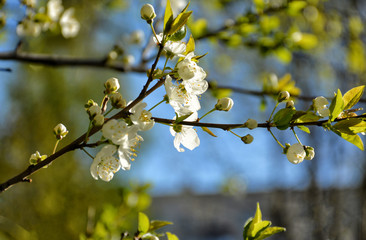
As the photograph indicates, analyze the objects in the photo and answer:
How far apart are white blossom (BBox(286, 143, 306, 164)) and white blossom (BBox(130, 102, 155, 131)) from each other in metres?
0.30

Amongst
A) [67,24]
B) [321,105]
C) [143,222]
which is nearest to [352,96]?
[321,105]

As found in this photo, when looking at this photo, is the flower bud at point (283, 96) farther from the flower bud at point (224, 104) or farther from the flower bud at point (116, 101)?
the flower bud at point (116, 101)

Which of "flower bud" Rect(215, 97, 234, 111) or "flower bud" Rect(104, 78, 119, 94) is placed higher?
"flower bud" Rect(104, 78, 119, 94)

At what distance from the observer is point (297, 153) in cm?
71

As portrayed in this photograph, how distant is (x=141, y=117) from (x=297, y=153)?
1.08 feet

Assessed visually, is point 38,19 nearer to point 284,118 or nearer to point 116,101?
point 116,101

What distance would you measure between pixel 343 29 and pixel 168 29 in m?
2.98

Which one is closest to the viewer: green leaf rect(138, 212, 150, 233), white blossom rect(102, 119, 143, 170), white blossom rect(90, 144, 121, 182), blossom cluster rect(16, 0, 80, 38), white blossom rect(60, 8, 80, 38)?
white blossom rect(102, 119, 143, 170)

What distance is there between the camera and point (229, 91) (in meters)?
1.36

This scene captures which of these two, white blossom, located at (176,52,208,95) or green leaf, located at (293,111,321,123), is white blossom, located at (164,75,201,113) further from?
green leaf, located at (293,111,321,123)

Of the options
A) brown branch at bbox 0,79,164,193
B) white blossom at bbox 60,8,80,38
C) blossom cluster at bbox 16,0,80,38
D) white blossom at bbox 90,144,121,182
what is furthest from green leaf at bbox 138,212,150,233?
white blossom at bbox 60,8,80,38

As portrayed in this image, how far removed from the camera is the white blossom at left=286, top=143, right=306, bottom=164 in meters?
0.71

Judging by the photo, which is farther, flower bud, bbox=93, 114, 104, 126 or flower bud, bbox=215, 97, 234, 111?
flower bud, bbox=215, 97, 234, 111

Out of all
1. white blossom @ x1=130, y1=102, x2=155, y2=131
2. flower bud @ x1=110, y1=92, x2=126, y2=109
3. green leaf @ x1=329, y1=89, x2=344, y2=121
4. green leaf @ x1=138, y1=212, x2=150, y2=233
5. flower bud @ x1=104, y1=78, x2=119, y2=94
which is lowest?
green leaf @ x1=138, y1=212, x2=150, y2=233
